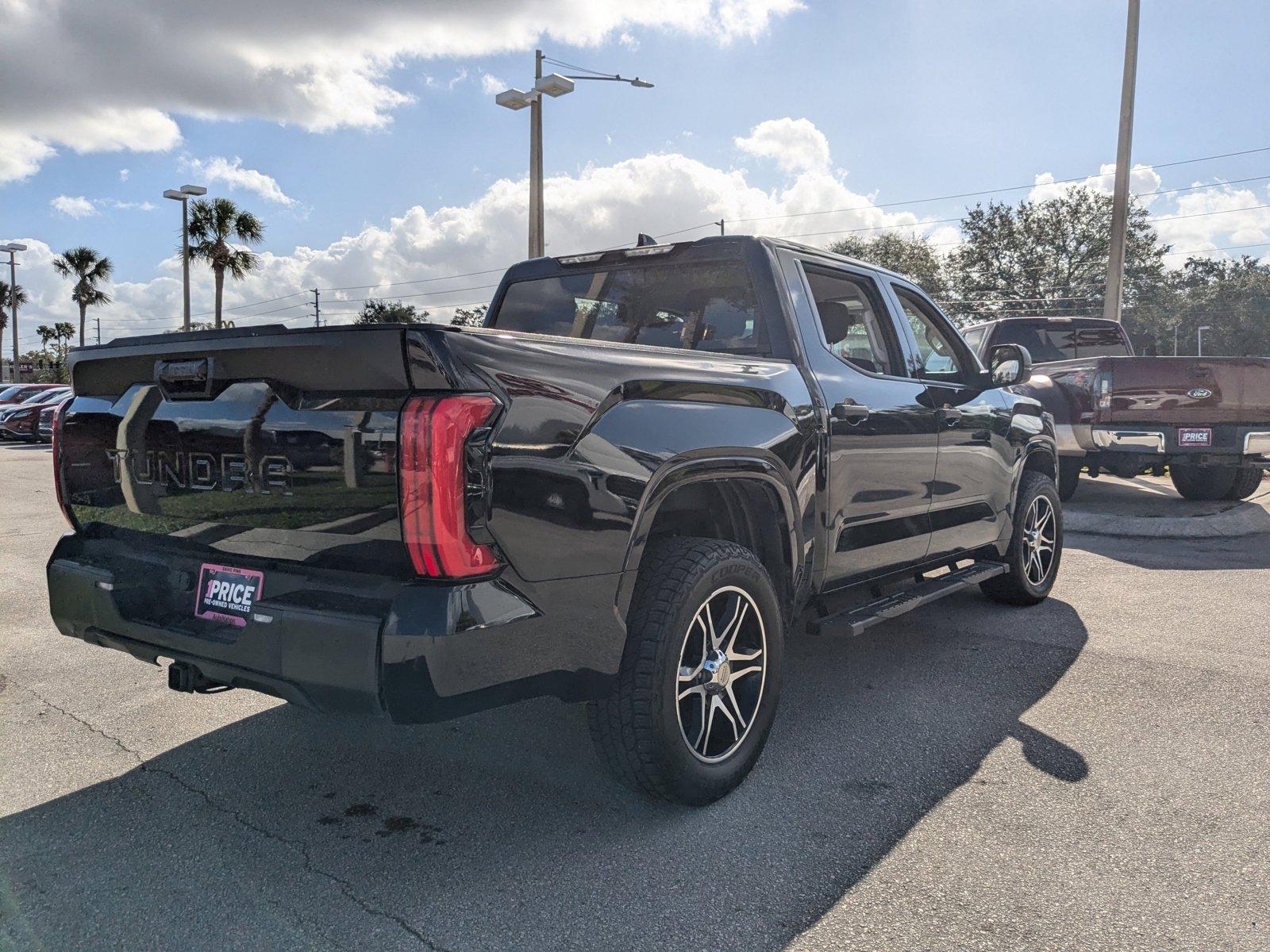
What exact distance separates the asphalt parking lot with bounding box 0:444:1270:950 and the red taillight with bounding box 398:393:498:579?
91cm

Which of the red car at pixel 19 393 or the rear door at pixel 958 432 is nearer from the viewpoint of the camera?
the rear door at pixel 958 432

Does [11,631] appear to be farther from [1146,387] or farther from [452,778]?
[1146,387]

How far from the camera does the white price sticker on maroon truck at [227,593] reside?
8.34 ft

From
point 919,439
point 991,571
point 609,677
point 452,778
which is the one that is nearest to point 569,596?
point 609,677

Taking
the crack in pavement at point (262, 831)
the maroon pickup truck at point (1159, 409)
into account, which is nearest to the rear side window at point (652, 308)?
the crack in pavement at point (262, 831)

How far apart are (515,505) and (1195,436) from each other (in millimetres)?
8092

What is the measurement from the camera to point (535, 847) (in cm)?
272

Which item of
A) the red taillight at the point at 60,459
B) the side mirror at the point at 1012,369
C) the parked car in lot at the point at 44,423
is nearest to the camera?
the red taillight at the point at 60,459

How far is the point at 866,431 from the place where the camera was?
380 centimetres

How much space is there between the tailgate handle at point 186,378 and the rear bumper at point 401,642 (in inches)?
19.6

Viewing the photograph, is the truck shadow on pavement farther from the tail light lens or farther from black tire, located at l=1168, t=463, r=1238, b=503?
black tire, located at l=1168, t=463, r=1238, b=503

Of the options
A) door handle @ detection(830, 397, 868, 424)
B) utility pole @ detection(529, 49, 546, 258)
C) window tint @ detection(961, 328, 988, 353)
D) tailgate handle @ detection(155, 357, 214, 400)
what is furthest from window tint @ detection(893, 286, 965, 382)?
utility pole @ detection(529, 49, 546, 258)

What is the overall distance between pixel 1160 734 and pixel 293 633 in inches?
123

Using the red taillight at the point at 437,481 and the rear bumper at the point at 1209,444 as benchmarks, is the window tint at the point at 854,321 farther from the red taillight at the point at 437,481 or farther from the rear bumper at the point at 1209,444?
the rear bumper at the point at 1209,444
